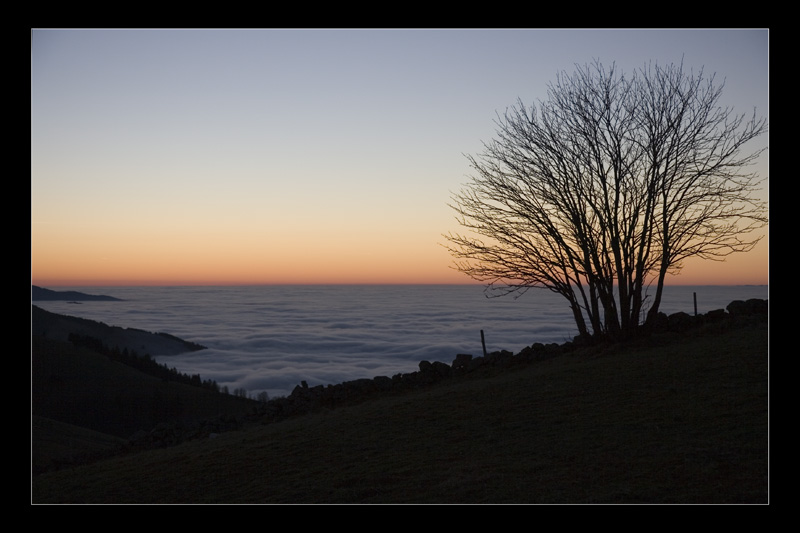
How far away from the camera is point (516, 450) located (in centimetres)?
842

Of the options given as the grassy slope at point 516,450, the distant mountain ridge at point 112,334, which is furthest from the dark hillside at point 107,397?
the distant mountain ridge at point 112,334

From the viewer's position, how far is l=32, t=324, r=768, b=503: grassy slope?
22.7 feet

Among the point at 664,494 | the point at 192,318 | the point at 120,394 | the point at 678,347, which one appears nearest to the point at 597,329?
the point at 678,347

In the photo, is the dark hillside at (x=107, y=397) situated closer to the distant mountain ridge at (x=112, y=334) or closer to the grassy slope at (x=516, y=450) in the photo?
the grassy slope at (x=516, y=450)

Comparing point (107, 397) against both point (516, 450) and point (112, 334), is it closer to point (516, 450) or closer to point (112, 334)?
point (516, 450)

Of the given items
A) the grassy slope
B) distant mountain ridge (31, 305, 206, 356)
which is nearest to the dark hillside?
the grassy slope

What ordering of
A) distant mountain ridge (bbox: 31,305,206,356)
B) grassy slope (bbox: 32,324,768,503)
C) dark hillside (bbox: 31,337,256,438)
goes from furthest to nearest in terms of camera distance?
1. distant mountain ridge (bbox: 31,305,206,356)
2. dark hillside (bbox: 31,337,256,438)
3. grassy slope (bbox: 32,324,768,503)

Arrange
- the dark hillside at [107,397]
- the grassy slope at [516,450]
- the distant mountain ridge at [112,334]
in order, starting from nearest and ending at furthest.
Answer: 1. the grassy slope at [516,450]
2. the dark hillside at [107,397]
3. the distant mountain ridge at [112,334]

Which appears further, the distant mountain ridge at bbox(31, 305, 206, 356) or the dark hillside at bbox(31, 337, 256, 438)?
the distant mountain ridge at bbox(31, 305, 206, 356)

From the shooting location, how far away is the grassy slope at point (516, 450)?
6926 millimetres

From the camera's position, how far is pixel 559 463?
7.68m

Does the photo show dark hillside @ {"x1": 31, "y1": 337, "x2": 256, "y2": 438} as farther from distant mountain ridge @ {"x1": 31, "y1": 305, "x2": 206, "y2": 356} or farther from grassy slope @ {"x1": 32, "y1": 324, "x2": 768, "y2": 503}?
distant mountain ridge @ {"x1": 31, "y1": 305, "x2": 206, "y2": 356}
